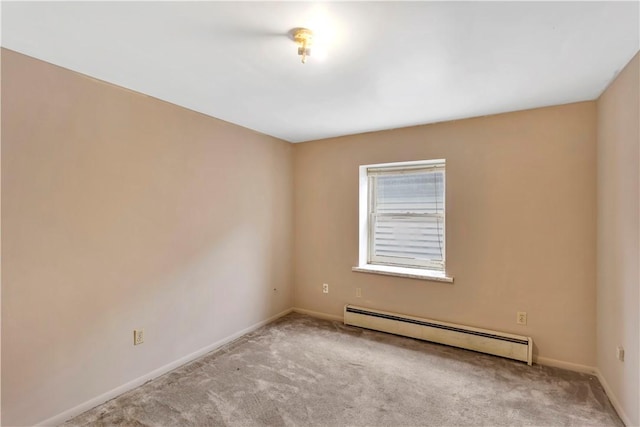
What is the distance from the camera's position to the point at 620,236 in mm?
2057

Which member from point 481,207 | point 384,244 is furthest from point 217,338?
point 481,207

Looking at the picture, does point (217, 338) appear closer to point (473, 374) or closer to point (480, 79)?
point (473, 374)

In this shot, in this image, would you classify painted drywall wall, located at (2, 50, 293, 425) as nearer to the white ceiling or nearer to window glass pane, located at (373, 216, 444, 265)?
the white ceiling

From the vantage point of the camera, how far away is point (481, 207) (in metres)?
2.98

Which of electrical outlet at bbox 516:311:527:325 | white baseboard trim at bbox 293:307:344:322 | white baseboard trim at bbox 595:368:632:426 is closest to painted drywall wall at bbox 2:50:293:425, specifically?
white baseboard trim at bbox 293:307:344:322

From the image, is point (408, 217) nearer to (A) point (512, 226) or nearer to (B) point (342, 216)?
(B) point (342, 216)

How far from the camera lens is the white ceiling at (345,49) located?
1.44 m

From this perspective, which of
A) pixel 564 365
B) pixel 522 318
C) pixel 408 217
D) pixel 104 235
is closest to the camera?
pixel 104 235

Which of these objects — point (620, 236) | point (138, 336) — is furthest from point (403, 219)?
point (138, 336)

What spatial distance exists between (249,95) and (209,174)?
928 millimetres

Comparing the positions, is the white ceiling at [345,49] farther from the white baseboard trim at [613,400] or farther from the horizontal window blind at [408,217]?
the white baseboard trim at [613,400]

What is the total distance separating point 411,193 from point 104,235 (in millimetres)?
2991

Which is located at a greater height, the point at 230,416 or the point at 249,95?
the point at 249,95

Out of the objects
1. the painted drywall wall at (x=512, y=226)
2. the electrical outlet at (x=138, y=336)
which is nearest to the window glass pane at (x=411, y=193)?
the painted drywall wall at (x=512, y=226)
